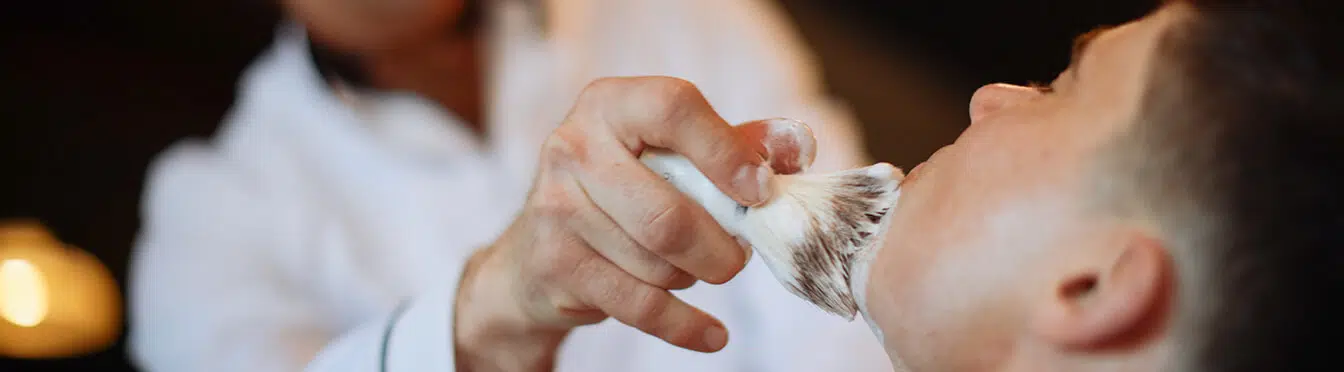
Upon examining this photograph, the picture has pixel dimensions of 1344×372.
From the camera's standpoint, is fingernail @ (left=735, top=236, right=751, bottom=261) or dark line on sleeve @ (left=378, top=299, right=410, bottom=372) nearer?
fingernail @ (left=735, top=236, right=751, bottom=261)

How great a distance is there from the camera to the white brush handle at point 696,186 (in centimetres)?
32

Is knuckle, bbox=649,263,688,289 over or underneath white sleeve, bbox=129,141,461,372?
over

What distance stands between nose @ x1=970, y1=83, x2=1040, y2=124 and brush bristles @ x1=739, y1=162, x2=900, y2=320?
0.03 metres

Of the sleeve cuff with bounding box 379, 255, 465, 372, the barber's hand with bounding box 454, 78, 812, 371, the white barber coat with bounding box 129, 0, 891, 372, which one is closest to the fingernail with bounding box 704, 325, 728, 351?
the barber's hand with bounding box 454, 78, 812, 371

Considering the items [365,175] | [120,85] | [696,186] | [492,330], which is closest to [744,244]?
[696,186]

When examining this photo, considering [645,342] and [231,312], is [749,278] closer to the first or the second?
[645,342]

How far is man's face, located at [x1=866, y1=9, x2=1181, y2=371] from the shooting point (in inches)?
9.9

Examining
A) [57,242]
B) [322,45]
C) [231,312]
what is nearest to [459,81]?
[322,45]

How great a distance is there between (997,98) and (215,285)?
1.88ft

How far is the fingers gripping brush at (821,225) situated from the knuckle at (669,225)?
0.5 inches

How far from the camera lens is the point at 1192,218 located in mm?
236

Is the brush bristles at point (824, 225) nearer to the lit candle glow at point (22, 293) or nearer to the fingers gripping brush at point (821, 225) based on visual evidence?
the fingers gripping brush at point (821, 225)

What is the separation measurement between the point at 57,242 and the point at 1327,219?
108cm

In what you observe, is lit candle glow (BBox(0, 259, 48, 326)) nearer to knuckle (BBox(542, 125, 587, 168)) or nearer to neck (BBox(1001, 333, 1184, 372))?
knuckle (BBox(542, 125, 587, 168))
